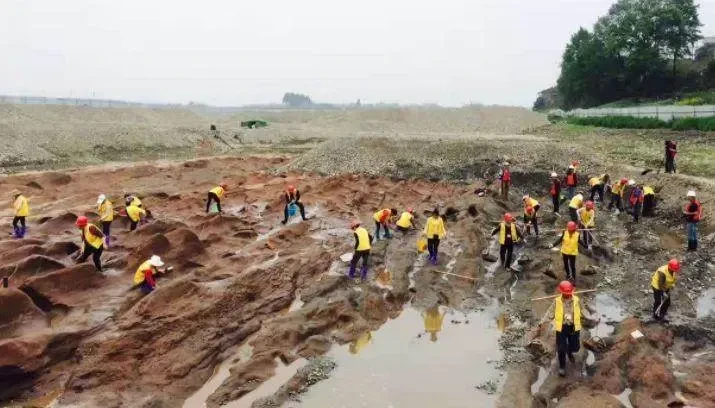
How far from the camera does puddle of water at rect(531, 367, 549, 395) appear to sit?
32.6ft

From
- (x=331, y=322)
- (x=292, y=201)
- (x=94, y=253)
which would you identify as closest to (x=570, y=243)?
(x=331, y=322)

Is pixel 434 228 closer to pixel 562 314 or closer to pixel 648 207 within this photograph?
pixel 562 314

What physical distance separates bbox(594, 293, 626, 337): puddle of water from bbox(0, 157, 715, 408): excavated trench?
0.20ft

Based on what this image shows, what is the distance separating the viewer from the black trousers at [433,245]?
1639 centimetres

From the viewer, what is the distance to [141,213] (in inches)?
753

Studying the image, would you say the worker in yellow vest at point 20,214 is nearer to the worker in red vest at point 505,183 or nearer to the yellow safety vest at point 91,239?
the yellow safety vest at point 91,239

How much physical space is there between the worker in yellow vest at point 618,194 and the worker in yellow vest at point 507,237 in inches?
304

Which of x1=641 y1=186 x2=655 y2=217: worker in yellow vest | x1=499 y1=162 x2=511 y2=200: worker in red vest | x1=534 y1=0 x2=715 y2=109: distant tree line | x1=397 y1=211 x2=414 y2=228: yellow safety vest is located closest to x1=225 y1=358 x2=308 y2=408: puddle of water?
x1=397 y1=211 x2=414 y2=228: yellow safety vest

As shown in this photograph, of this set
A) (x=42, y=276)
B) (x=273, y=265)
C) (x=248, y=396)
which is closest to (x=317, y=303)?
(x=273, y=265)

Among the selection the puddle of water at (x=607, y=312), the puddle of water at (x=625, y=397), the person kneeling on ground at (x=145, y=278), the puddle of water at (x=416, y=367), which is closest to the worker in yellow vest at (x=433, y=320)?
the puddle of water at (x=416, y=367)

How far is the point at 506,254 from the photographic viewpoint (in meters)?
16.2

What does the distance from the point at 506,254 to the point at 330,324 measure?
239 inches

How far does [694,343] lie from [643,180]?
548 inches

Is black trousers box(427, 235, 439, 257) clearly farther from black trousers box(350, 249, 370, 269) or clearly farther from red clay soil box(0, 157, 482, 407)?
black trousers box(350, 249, 370, 269)
